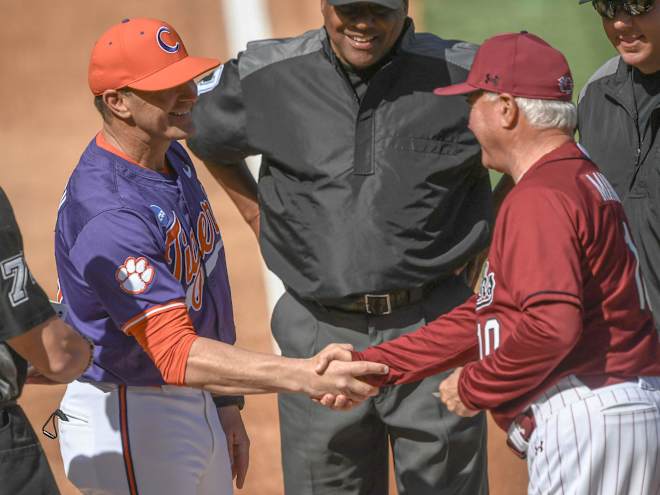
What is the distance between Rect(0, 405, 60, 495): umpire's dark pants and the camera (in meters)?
3.54

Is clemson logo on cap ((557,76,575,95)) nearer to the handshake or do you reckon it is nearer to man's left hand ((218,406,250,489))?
the handshake

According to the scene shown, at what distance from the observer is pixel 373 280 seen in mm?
4648

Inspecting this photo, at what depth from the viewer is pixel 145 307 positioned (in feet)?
13.1

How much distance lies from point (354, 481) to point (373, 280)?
89cm

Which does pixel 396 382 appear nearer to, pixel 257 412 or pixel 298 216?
pixel 298 216

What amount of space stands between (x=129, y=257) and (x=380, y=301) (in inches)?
45.7

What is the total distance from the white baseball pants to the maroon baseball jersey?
3.37 feet

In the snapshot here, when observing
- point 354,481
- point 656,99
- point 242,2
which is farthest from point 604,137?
point 242,2

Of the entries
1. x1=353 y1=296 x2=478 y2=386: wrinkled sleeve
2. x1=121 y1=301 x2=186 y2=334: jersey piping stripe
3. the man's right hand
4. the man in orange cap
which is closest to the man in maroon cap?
x1=353 y1=296 x2=478 y2=386: wrinkled sleeve

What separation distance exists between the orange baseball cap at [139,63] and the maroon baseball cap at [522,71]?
99 cm

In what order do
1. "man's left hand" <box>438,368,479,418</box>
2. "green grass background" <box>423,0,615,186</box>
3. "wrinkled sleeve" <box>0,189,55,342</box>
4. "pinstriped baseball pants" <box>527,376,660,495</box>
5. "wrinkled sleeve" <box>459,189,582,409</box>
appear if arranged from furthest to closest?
"green grass background" <box>423,0,615,186</box>
"man's left hand" <box>438,368,479,418</box>
"pinstriped baseball pants" <box>527,376,660,495</box>
"wrinkled sleeve" <box>459,189,582,409</box>
"wrinkled sleeve" <box>0,189,55,342</box>

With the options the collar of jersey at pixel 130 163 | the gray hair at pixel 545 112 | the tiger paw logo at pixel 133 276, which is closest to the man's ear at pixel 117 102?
the collar of jersey at pixel 130 163

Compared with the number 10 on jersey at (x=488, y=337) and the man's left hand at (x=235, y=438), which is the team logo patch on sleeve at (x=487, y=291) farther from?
the man's left hand at (x=235, y=438)

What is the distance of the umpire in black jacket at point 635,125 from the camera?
15.4 feet
